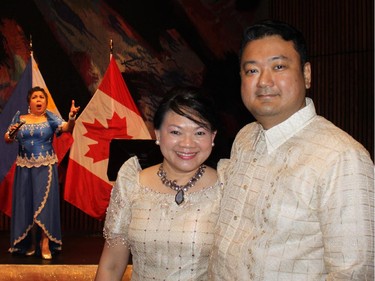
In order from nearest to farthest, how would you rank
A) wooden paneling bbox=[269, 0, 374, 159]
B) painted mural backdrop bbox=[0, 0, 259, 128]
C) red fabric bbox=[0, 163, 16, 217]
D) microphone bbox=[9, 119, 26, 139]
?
microphone bbox=[9, 119, 26, 139] < red fabric bbox=[0, 163, 16, 217] < wooden paneling bbox=[269, 0, 374, 159] < painted mural backdrop bbox=[0, 0, 259, 128]

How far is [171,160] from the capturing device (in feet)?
6.93

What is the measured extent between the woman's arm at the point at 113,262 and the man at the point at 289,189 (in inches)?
17.7

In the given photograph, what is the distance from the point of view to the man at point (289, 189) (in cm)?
145

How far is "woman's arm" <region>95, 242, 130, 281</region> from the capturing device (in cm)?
214

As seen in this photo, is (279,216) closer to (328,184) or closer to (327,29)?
(328,184)

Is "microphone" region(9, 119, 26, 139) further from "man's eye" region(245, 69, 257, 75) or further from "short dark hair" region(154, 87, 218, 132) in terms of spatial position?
"man's eye" region(245, 69, 257, 75)

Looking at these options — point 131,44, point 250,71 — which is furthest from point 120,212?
point 131,44

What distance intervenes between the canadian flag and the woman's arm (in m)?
4.14

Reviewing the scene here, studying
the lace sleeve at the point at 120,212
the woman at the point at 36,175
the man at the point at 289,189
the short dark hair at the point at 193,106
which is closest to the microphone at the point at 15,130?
the woman at the point at 36,175

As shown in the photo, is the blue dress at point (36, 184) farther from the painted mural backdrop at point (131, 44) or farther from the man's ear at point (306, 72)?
the man's ear at point (306, 72)

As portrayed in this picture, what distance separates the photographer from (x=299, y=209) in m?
1.56

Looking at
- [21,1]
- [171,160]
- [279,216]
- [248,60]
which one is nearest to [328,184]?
[279,216]

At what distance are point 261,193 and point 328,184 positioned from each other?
0.89 feet

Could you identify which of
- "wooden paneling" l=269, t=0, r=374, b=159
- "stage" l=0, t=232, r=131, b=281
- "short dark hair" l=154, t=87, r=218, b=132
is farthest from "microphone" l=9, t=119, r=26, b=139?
"wooden paneling" l=269, t=0, r=374, b=159
